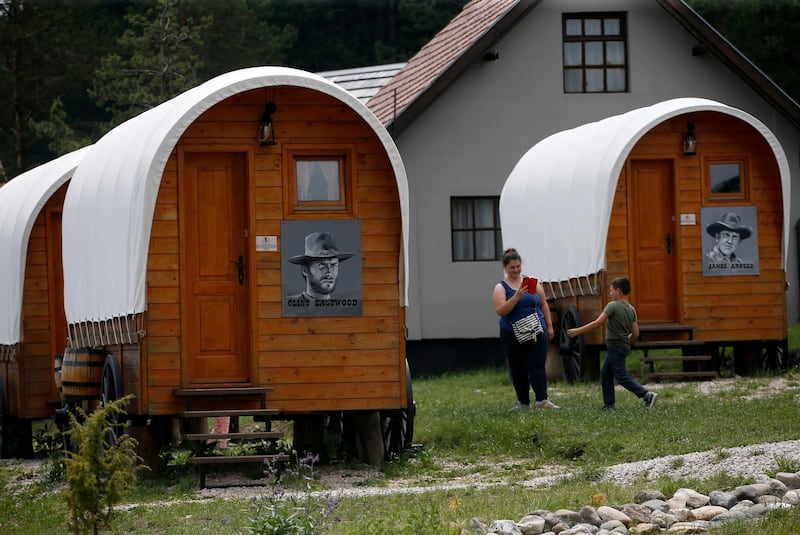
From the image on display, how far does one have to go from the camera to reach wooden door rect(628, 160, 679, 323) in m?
19.6

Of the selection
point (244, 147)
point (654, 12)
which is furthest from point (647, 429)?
point (654, 12)

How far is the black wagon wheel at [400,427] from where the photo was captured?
558 inches

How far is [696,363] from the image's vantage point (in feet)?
66.4

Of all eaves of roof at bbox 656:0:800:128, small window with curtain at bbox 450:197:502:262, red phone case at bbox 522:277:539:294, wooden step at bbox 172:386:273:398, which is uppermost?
eaves of roof at bbox 656:0:800:128

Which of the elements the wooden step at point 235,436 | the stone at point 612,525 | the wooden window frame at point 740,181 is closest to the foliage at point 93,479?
the stone at point 612,525

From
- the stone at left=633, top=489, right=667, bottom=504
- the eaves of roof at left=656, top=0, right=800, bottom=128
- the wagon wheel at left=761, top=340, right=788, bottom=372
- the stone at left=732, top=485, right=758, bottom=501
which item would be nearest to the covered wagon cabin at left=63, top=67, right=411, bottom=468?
the stone at left=633, top=489, right=667, bottom=504

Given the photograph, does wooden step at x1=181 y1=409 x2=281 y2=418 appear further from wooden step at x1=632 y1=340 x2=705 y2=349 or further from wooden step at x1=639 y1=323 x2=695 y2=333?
wooden step at x1=639 y1=323 x2=695 y2=333

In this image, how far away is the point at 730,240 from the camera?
19.7m

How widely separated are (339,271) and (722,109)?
7436 mm

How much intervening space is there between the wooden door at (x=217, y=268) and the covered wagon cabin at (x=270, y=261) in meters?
0.01

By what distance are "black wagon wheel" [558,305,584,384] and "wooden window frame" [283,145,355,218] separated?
6819 mm

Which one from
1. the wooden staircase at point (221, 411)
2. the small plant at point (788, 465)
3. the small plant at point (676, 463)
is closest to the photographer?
the small plant at point (788, 465)

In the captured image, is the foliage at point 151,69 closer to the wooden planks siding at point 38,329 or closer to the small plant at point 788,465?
the wooden planks siding at point 38,329

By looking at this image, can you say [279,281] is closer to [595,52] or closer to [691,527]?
[691,527]
